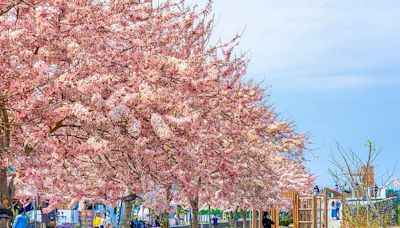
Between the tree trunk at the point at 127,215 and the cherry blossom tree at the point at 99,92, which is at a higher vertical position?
the cherry blossom tree at the point at 99,92

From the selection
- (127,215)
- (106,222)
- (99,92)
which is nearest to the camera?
(99,92)

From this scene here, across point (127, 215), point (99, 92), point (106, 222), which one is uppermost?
point (99, 92)

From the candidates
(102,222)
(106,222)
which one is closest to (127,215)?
(102,222)

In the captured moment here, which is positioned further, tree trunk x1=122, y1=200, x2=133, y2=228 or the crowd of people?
the crowd of people

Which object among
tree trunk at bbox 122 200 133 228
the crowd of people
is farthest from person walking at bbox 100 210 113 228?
tree trunk at bbox 122 200 133 228

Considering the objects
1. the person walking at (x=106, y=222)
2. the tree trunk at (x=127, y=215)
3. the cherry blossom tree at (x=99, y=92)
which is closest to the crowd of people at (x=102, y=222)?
the person walking at (x=106, y=222)

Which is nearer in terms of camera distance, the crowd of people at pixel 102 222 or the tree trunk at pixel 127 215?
the tree trunk at pixel 127 215

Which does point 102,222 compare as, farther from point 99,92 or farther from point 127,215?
point 99,92

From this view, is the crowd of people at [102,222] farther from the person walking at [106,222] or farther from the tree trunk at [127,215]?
the tree trunk at [127,215]

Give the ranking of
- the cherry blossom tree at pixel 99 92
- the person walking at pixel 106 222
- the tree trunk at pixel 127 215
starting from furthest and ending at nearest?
1. the person walking at pixel 106 222
2. the tree trunk at pixel 127 215
3. the cherry blossom tree at pixel 99 92

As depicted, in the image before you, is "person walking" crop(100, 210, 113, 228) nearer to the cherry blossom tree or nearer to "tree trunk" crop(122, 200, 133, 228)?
Answer: "tree trunk" crop(122, 200, 133, 228)

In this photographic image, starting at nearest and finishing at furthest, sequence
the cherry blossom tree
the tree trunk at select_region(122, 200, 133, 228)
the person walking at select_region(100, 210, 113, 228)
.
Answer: the cherry blossom tree → the tree trunk at select_region(122, 200, 133, 228) → the person walking at select_region(100, 210, 113, 228)

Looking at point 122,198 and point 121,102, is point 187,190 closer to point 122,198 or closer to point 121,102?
point 122,198

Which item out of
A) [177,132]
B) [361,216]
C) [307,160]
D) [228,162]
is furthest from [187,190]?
[307,160]
